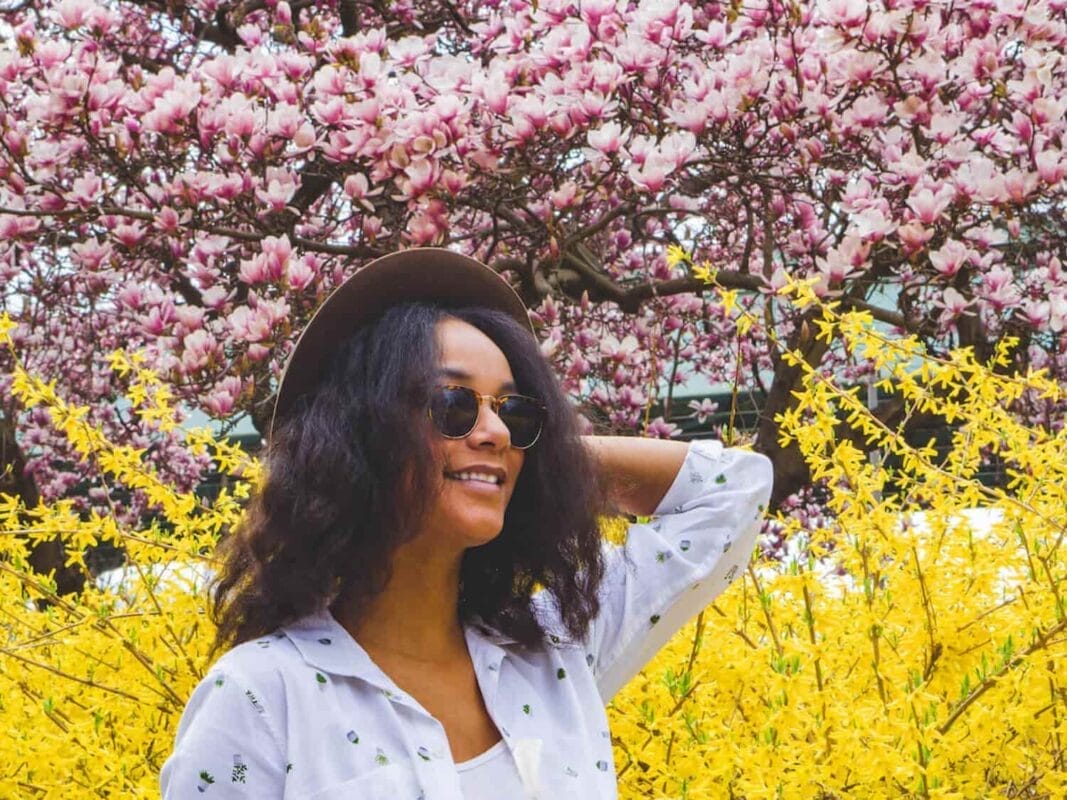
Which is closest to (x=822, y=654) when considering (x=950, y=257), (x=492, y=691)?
(x=492, y=691)

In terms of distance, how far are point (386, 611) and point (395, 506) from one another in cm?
12

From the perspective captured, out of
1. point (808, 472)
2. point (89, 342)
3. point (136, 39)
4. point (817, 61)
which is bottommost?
point (89, 342)

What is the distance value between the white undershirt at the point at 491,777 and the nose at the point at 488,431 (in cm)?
33

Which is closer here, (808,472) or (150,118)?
(150,118)

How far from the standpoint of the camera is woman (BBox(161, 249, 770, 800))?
4.43 feet

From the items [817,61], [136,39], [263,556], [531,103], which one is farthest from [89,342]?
[263,556]

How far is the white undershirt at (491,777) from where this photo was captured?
1.42 meters

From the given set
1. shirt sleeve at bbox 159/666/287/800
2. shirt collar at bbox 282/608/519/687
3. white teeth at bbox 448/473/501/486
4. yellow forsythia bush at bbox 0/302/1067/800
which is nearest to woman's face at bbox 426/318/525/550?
white teeth at bbox 448/473/501/486

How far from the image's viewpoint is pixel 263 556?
152cm

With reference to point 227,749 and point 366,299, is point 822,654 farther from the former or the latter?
point 227,749

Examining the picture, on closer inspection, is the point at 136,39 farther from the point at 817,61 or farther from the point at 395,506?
the point at 395,506

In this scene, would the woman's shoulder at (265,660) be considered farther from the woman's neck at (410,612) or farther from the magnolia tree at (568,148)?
the magnolia tree at (568,148)

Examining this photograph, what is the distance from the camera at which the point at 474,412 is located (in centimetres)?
150

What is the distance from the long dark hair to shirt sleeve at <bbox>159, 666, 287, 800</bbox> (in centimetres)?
14
